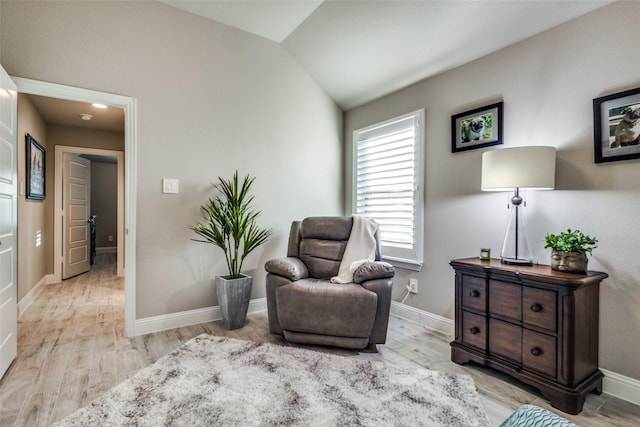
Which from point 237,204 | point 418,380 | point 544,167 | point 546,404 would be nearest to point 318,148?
point 237,204

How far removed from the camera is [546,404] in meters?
1.83

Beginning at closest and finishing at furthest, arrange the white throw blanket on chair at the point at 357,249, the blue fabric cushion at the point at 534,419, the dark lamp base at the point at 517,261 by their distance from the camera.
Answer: the blue fabric cushion at the point at 534,419 → the dark lamp base at the point at 517,261 → the white throw blanket on chair at the point at 357,249

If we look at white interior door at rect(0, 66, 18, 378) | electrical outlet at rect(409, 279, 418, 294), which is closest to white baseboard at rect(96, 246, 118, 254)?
white interior door at rect(0, 66, 18, 378)

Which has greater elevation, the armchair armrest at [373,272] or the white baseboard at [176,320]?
the armchair armrest at [373,272]

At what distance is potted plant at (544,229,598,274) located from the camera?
187 centimetres

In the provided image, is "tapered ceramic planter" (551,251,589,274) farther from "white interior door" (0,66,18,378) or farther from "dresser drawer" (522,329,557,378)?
"white interior door" (0,66,18,378)

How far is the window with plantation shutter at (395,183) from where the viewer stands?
3113 millimetres

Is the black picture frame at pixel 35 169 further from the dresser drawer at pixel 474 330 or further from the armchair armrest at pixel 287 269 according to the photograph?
the dresser drawer at pixel 474 330

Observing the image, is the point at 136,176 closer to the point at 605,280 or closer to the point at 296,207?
the point at 296,207

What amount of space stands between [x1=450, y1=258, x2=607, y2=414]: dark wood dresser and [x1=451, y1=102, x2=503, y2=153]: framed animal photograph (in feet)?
3.17

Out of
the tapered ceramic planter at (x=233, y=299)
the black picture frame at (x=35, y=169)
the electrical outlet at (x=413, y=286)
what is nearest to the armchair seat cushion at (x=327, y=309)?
the tapered ceramic planter at (x=233, y=299)

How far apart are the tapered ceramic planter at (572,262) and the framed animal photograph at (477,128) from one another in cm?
98

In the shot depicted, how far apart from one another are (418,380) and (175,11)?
11.5ft

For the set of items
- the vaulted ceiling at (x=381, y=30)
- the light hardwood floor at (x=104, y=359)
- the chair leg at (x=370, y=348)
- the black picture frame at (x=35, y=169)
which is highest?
the vaulted ceiling at (x=381, y=30)
